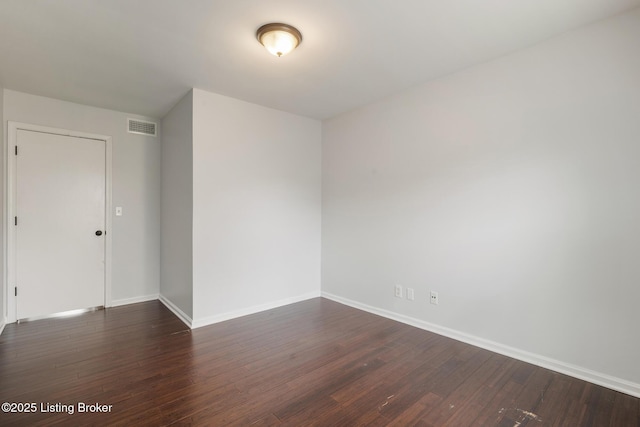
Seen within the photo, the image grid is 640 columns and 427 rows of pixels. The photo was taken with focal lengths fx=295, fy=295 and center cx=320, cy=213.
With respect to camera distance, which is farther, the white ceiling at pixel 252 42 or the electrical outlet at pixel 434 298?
the electrical outlet at pixel 434 298

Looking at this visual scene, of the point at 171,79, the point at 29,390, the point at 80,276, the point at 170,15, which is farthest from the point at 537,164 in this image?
the point at 80,276

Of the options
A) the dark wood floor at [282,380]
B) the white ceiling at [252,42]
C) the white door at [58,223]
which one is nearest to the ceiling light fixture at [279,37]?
the white ceiling at [252,42]

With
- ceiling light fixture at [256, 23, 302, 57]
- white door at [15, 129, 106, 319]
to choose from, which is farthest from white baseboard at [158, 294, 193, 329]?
ceiling light fixture at [256, 23, 302, 57]

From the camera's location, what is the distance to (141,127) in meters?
4.12

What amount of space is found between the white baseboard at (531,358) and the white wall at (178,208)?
2.39 metres

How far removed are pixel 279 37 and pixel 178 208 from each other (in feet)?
7.78

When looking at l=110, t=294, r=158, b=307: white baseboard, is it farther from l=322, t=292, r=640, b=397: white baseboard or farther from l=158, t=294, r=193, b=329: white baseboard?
l=322, t=292, r=640, b=397: white baseboard

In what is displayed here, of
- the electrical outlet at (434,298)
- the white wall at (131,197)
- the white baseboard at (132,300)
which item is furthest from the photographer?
the white baseboard at (132,300)

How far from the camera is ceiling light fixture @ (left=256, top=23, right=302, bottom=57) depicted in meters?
2.17

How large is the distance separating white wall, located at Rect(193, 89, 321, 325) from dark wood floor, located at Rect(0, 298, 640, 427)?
619mm

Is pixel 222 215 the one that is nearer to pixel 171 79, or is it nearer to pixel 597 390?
pixel 171 79

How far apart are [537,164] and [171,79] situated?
351cm

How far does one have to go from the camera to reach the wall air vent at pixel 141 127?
13.3 ft

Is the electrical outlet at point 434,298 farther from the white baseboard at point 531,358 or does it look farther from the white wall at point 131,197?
the white wall at point 131,197
